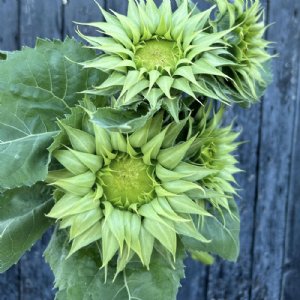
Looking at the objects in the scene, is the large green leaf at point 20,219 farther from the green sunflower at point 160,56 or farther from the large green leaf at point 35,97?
the green sunflower at point 160,56

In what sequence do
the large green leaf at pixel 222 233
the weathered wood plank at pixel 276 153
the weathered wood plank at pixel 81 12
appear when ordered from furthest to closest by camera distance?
the weathered wood plank at pixel 276 153
the weathered wood plank at pixel 81 12
the large green leaf at pixel 222 233

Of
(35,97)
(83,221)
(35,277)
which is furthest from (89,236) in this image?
(35,277)

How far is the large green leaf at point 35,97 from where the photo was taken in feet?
1.93

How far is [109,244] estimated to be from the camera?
1.79 ft

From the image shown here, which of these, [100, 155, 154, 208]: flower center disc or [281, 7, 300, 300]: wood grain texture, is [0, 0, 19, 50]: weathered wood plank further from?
[100, 155, 154, 208]: flower center disc

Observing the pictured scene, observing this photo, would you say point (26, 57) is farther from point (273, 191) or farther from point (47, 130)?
point (273, 191)

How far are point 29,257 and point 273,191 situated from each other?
0.62 metres

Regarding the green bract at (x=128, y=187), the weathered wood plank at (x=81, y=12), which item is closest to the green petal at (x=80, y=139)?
the green bract at (x=128, y=187)

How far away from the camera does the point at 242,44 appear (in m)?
0.58

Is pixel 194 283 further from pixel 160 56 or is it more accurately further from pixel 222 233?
pixel 160 56

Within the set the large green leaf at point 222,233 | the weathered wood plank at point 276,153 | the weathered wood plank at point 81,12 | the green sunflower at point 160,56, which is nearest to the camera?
the green sunflower at point 160,56

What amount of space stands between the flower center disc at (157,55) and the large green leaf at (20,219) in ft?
0.59

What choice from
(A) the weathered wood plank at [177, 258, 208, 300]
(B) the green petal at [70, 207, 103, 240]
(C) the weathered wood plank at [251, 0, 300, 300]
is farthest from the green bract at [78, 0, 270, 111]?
(A) the weathered wood plank at [177, 258, 208, 300]

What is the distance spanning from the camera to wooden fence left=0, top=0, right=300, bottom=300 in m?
1.26
